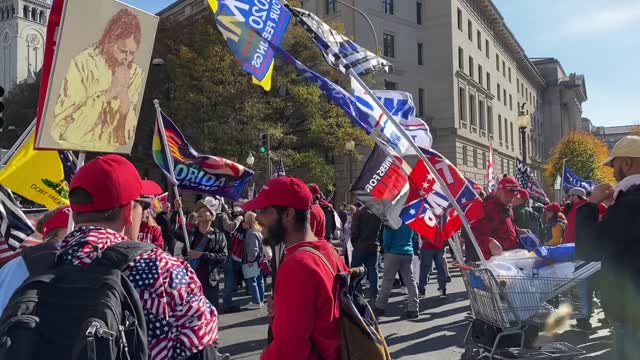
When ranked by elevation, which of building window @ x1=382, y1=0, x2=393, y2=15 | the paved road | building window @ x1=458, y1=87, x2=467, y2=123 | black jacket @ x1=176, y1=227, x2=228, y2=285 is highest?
building window @ x1=382, y1=0, x2=393, y2=15

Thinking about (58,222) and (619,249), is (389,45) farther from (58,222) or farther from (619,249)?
(58,222)

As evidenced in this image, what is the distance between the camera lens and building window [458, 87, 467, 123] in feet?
144

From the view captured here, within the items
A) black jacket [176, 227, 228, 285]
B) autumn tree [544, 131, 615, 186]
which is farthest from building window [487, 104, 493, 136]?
black jacket [176, 227, 228, 285]

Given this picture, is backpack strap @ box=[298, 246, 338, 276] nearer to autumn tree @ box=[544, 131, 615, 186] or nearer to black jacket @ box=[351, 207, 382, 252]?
black jacket @ box=[351, 207, 382, 252]

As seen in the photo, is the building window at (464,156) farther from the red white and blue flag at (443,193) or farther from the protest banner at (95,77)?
the protest banner at (95,77)

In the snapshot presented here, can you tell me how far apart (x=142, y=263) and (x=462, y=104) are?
44.7 m

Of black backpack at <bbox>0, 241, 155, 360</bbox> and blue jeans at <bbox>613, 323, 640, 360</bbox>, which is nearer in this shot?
black backpack at <bbox>0, 241, 155, 360</bbox>

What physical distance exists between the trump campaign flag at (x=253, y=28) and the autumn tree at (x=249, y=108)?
67.0 ft

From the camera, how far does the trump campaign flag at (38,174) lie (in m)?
5.43

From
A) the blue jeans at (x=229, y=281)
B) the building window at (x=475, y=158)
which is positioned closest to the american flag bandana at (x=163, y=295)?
the blue jeans at (x=229, y=281)

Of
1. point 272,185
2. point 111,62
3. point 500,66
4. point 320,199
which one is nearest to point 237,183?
point 320,199

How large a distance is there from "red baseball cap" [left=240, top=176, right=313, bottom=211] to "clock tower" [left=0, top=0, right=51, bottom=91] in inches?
4898

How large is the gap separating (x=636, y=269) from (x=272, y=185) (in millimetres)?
2380

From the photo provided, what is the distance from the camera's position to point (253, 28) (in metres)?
5.59
